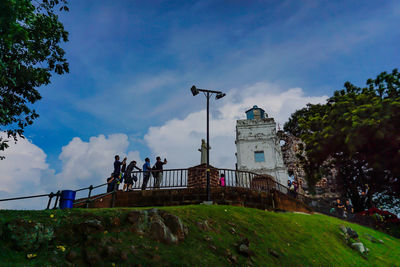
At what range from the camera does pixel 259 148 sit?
34.8 metres

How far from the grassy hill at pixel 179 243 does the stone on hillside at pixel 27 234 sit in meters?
0.02

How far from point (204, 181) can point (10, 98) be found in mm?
9585

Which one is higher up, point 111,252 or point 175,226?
point 175,226

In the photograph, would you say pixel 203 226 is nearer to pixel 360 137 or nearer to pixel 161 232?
pixel 161 232

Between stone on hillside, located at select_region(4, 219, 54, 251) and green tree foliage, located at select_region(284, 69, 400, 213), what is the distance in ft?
56.6

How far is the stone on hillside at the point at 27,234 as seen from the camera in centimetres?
562

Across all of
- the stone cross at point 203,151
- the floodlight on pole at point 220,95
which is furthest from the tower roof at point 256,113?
the floodlight on pole at point 220,95

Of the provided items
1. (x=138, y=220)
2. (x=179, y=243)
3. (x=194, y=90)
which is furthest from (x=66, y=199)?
(x=194, y=90)

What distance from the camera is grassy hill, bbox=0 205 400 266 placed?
565cm

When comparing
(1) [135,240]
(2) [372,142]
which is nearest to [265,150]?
(2) [372,142]

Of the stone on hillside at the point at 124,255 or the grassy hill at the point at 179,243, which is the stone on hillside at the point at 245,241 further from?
the stone on hillside at the point at 124,255

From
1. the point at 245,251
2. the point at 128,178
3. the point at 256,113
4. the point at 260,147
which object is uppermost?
the point at 256,113

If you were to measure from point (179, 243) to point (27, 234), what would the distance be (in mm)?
3583

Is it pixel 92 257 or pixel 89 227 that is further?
pixel 89 227
